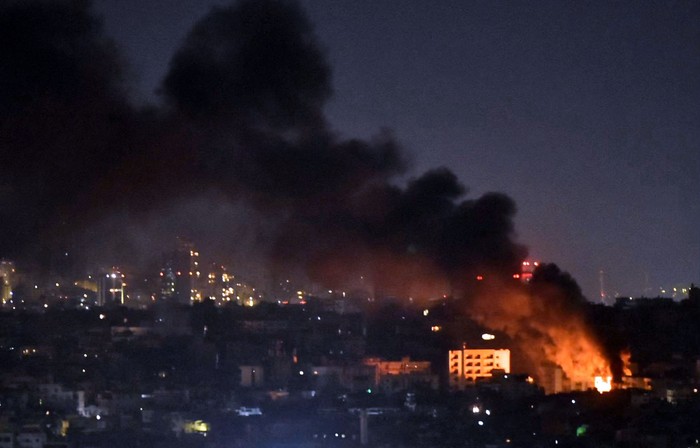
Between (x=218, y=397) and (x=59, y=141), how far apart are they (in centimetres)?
310

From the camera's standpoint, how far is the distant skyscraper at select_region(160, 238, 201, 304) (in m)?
21.3

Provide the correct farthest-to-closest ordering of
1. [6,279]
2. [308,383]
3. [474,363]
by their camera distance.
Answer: [6,279] < [474,363] < [308,383]

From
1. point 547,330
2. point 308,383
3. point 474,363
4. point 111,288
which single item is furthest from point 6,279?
point 547,330

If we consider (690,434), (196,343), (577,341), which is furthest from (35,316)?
(690,434)

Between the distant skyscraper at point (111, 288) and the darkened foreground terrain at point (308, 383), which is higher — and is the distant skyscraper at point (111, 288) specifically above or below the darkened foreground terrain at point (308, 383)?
above

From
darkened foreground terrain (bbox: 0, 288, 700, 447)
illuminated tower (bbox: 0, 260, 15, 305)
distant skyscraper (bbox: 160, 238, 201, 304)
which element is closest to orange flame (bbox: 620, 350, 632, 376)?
darkened foreground terrain (bbox: 0, 288, 700, 447)

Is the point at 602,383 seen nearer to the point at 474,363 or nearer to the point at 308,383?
the point at 474,363

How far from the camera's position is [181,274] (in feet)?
77.4

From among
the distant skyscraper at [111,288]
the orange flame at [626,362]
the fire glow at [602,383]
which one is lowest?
the fire glow at [602,383]

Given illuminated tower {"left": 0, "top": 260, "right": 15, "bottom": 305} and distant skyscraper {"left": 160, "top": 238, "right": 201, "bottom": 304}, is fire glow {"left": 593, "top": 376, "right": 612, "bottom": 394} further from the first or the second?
illuminated tower {"left": 0, "top": 260, "right": 15, "bottom": 305}

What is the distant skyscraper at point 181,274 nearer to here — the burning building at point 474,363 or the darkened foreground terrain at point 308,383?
the darkened foreground terrain at point 308,383

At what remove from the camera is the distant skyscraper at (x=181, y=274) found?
839 inches

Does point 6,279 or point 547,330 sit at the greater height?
point 6,279

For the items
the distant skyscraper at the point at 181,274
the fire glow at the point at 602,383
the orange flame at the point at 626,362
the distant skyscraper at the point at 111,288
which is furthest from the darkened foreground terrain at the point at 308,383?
the distant skyscraper at the point at 181,274
